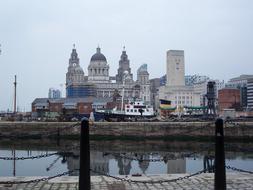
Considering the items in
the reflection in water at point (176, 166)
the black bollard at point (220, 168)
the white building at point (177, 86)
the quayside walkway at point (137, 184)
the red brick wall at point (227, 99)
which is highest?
the white building at point (177, 86)

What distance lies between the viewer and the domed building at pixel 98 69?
17062 centimetres

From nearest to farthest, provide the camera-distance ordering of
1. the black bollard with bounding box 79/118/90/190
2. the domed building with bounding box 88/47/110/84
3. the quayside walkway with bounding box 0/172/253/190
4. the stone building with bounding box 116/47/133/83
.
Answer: the black bollard with bounding box 79/118/90/190, the quayside walkway with bounding box 0/172/253/190, the domed building with bounding box 88/47/110/84, the stone building with bounding box 116/47/133/83

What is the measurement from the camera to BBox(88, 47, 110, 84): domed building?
171 meters

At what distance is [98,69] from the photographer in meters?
172

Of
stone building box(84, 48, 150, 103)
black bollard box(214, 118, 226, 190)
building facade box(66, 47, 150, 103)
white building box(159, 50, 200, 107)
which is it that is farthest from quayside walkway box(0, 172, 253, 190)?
stone building box(84, 48, 150, 103)

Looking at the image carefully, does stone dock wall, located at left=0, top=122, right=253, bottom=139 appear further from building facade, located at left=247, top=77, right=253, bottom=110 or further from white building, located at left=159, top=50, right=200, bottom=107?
white building, located at left=159, top=50, right=200, bottom=107

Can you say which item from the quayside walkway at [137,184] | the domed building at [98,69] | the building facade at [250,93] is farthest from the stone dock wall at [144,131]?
the domed building at [98,69]

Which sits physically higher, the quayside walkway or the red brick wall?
the red brick wall

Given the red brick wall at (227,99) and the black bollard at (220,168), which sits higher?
the red brick wall at (227,99)

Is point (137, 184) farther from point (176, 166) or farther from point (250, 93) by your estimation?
point (250, 93)

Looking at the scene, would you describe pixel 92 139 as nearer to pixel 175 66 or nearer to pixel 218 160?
pixel 218 160

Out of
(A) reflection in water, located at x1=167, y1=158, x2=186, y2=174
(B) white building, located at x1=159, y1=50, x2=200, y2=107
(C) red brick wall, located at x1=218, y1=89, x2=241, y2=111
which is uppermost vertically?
(B) white building, located at x1=159, y1=50, x2=200, y2=107

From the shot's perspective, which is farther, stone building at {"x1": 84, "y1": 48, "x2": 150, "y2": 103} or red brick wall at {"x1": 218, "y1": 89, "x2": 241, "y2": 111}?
stone building at {"x1": 84, "y1": 48, "x2": 150, "y2": 103}

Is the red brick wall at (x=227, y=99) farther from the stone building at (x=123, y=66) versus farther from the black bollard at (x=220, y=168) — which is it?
the black bollard at (x=220, y=168)
